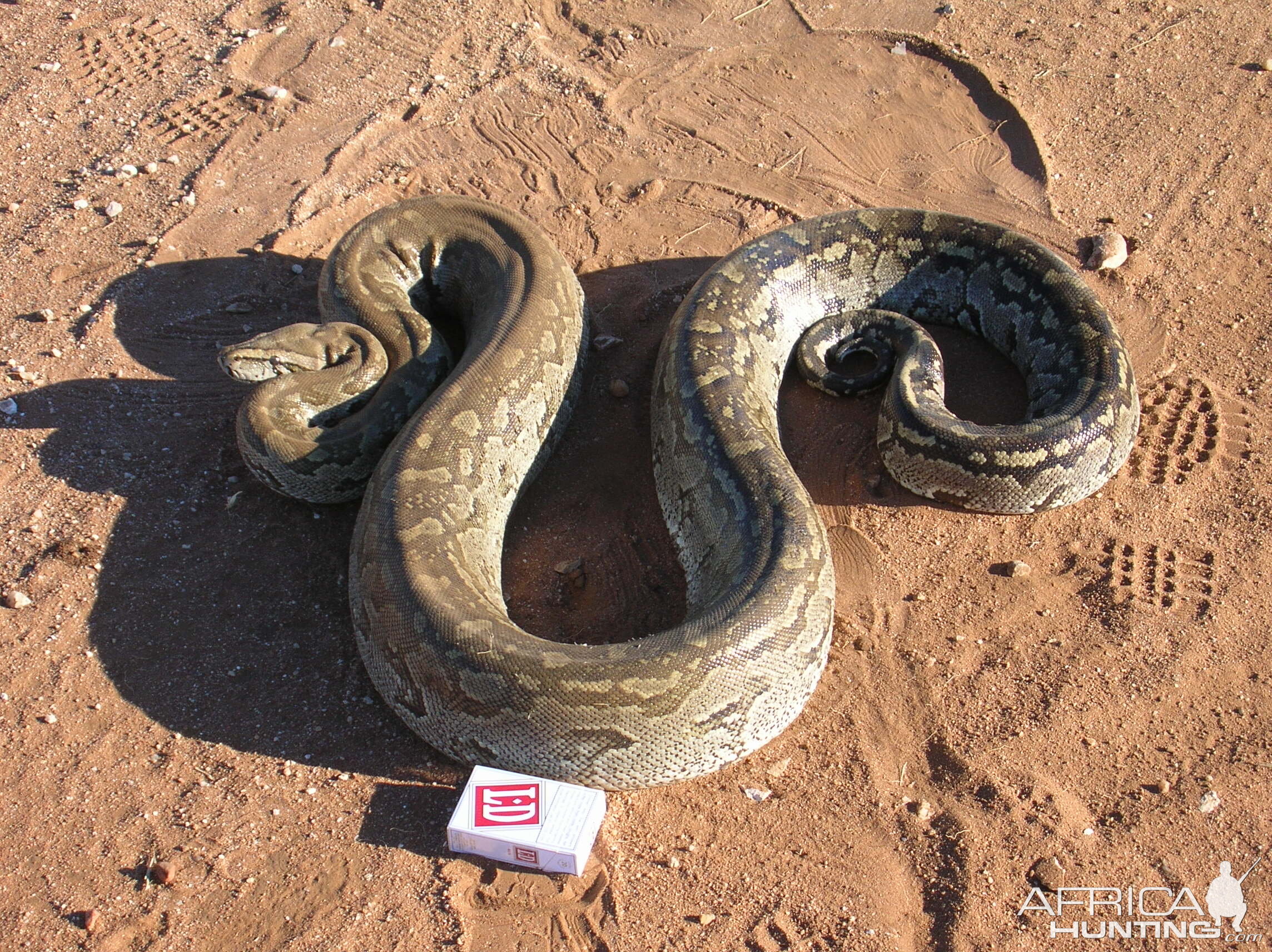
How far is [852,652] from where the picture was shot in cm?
727

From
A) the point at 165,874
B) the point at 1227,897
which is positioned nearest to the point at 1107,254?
the point at 1227,897

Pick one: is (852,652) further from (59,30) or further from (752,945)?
(59,30)

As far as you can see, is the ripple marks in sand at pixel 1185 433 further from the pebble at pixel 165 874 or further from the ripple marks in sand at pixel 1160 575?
the pebble at pixel 165 874

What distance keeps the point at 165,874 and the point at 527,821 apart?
7.65ft

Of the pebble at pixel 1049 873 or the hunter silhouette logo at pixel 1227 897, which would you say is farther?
the pebble at pixel 1049 873

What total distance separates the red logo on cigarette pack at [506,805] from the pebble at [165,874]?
6.39ft

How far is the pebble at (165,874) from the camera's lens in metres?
5.95

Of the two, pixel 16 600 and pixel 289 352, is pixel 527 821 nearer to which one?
pixel 16 600

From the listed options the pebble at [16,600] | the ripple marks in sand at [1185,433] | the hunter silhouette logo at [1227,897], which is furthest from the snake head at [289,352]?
the hunter silhouette logo at [1227,897]

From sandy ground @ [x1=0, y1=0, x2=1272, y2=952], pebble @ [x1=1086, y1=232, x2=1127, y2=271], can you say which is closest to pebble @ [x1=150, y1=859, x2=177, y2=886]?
sandy ground @ [x1=0, y1=0, x2=1272, y2=952]

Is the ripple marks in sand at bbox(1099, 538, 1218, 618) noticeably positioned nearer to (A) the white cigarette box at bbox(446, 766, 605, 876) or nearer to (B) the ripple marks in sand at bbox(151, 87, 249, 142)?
(A) the white cigarette box at bbox(446, 766, 605, 876)

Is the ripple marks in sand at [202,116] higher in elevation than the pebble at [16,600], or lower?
higher

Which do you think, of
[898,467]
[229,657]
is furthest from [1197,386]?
[229,657]

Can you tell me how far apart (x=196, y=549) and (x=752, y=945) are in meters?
5.54
